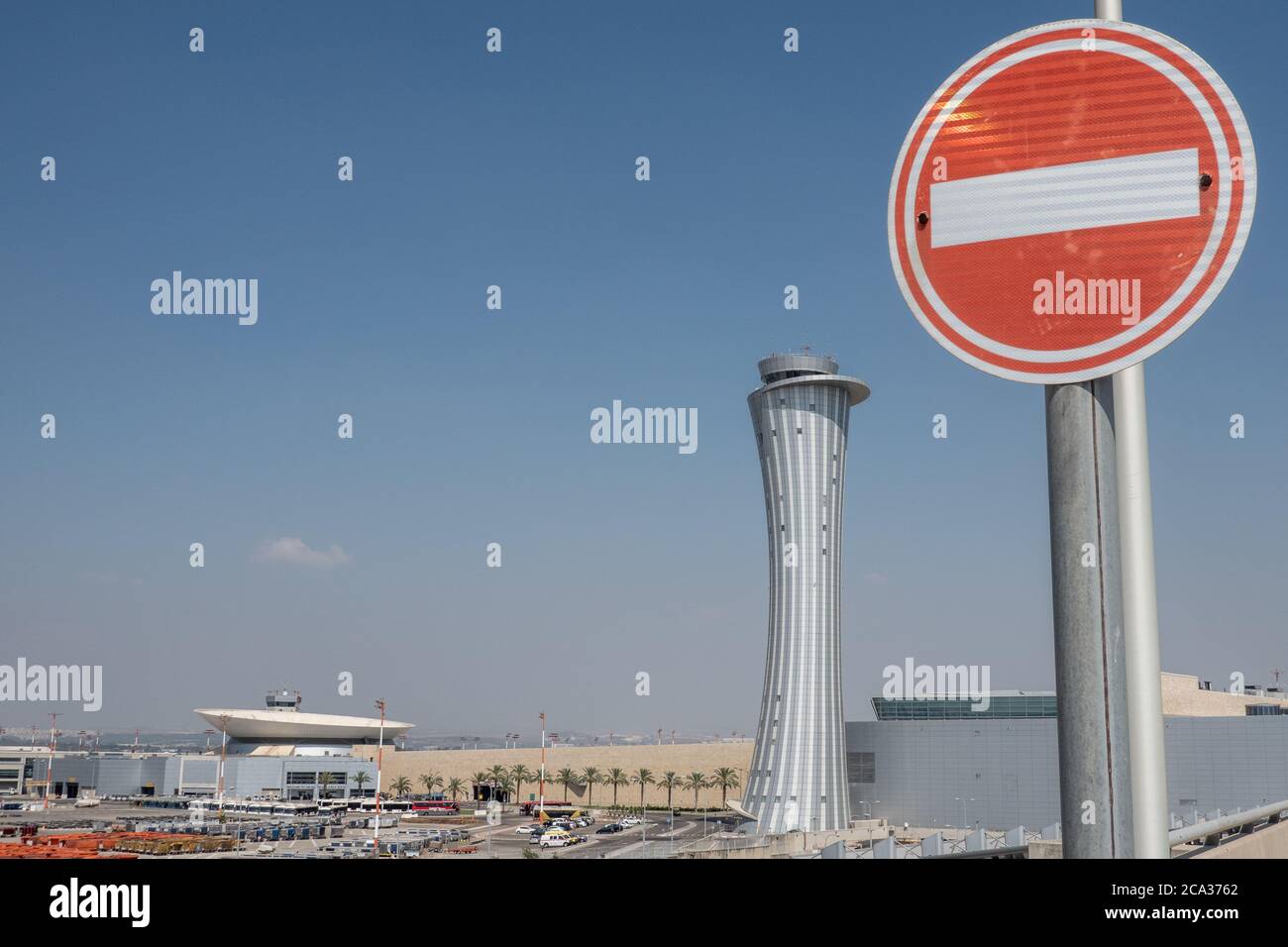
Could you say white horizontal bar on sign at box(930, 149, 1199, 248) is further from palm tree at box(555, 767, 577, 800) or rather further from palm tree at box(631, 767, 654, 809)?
palm tree at box(555, 767, 577, 800)

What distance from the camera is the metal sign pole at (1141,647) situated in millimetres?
3393

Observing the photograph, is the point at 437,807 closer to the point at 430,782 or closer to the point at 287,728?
the point at 430,782

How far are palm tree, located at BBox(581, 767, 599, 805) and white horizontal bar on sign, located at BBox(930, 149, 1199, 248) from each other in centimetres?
11534

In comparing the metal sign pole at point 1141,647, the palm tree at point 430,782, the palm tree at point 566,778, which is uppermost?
the metal sign pole at point 1141,647

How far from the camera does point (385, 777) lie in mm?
126375

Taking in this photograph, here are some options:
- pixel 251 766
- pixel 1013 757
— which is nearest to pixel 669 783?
pixel 1013 757

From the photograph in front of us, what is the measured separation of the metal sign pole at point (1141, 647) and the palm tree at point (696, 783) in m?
108

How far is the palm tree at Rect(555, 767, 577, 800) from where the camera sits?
379 feet

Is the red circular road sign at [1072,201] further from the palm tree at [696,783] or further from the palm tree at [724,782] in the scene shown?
the palm tree at [696,783]

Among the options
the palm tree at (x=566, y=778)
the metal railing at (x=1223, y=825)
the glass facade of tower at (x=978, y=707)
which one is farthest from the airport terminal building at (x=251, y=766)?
the metal railing at (x=1223, y=825)
